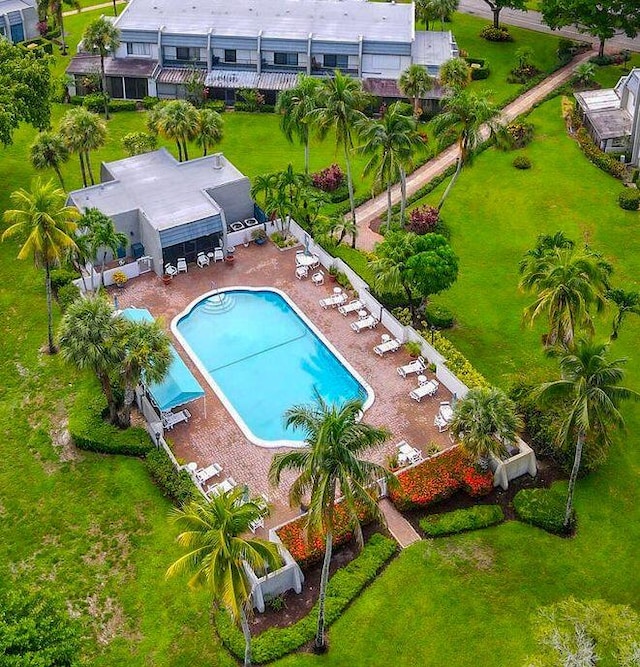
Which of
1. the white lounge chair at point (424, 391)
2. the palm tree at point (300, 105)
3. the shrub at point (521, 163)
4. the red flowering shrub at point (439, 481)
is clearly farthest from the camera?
the shrub at point (521, 163)

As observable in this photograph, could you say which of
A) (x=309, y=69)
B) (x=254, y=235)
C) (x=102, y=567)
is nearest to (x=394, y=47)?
(x=309, y=69)

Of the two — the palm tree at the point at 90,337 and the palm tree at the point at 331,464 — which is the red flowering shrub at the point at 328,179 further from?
the palm tree at the point at 331,464

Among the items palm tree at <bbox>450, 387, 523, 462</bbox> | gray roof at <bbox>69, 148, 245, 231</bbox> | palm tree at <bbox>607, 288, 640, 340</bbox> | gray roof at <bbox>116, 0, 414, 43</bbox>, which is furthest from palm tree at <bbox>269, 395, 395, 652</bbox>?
gray roof at <bbox>116, 0, 414, 43</bbox>

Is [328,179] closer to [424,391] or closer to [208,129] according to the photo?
[208,129]

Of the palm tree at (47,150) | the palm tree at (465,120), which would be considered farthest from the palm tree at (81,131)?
the palm tree at (465,120)

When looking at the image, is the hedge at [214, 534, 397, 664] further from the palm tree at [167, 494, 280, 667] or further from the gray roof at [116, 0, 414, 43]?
the gray roof at [116, 0, 414, 43]
